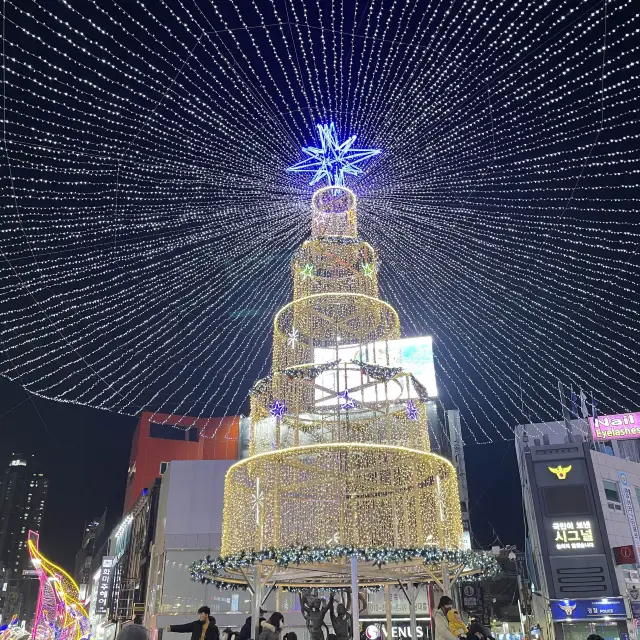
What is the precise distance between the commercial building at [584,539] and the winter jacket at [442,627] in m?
20.1

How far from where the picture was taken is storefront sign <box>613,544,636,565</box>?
77.2ft

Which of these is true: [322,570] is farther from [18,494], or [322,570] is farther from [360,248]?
[18,494]

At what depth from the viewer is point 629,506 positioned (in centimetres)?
2633

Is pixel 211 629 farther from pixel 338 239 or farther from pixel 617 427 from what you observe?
pixel 617 427

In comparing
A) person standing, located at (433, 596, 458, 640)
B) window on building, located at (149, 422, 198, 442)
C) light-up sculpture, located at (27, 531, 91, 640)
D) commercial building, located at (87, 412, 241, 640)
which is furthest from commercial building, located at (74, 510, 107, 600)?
person standing, located at (433, 596, 458, 640)

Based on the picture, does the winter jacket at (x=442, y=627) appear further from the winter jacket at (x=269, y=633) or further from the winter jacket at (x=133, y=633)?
the winter jacket at (x=133, y=633)

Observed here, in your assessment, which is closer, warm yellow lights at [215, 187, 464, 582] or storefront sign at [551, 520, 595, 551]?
warm yellow lights at [215, 187, 464, 582]

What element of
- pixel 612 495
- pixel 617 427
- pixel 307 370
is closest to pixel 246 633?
pixel 307 370

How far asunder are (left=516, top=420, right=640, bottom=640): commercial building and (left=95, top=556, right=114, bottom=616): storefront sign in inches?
1077

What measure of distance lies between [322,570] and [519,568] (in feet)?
101

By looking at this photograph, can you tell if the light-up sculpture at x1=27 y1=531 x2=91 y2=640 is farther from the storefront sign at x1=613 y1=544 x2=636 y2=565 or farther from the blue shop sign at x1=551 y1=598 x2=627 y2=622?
the storefront sign at x1=613 y1=544 x2=636 y2=565

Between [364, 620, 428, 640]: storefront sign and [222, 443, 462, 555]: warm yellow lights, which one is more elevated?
[222, 443, 462, 555]: warm yellow lights

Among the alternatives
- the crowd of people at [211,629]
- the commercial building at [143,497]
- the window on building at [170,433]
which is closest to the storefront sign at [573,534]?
the commercial building at [143,497]

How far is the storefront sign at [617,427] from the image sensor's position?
31.1m
